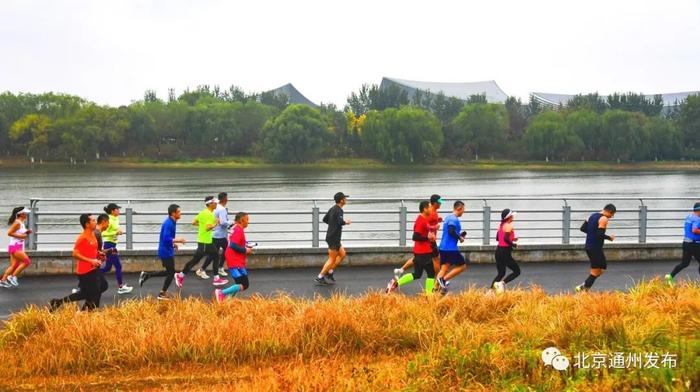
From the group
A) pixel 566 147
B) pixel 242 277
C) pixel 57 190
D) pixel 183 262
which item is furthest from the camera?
pixel 566 147

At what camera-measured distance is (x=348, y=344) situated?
23.3 feet

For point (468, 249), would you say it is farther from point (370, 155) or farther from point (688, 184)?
point (370, 155)

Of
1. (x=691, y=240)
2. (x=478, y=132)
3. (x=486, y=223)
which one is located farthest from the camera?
(x=478, y=132)

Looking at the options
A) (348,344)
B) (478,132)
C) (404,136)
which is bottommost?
(348,344)

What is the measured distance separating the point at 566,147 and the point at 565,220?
85165mm

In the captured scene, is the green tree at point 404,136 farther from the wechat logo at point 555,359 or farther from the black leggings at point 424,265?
the wechat logo at point 555,359

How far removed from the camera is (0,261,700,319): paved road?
34.2 ft

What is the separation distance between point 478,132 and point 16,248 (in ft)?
291

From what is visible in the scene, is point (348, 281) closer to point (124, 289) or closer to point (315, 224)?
point (315, 224)

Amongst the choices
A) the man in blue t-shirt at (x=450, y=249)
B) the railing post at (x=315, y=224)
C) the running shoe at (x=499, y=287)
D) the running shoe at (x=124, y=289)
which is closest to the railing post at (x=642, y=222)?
the running shoe at (x=499, y=287)

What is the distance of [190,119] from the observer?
314 feet

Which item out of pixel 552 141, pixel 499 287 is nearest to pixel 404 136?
pixel 552 141

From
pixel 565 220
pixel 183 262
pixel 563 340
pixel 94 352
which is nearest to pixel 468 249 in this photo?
pixel 565 220

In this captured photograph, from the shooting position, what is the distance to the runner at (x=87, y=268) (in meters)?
8.17
